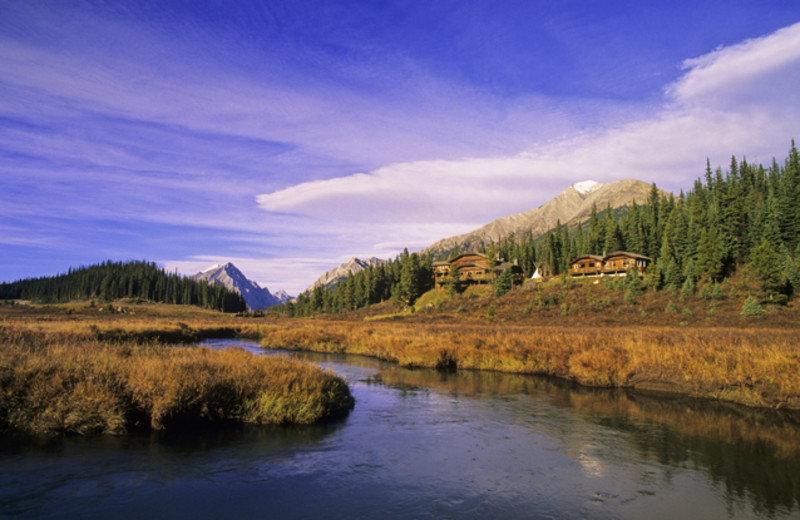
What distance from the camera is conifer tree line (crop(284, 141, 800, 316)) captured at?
67.9 meters

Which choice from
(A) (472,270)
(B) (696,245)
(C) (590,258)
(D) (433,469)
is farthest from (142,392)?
(A) (472,270)

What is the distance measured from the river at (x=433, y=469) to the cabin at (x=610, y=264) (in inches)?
3295

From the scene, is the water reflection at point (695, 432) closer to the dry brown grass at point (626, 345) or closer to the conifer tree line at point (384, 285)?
the dry brown grass at point (626, 345)

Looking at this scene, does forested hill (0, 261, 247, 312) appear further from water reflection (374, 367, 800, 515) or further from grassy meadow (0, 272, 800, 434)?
water reflection (374, 367, 800, 515)

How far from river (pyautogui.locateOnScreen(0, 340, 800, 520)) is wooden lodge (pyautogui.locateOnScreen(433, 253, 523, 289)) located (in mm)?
94355

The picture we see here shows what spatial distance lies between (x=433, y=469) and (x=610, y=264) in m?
97.5

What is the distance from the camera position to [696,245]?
265 feet

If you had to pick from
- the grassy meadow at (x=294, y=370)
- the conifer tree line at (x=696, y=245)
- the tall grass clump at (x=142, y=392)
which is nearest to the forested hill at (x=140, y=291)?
the conifer tree line at (x=696, y=245)

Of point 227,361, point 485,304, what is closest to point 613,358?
point 227,361

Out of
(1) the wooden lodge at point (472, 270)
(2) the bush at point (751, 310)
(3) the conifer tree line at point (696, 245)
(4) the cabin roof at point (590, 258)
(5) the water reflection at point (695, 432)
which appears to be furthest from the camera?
(1) the wooden lodge at point (472, 270)

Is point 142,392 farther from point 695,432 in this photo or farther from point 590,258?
point 590,258

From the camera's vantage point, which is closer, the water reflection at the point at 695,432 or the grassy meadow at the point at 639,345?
the water reflection at the point at 695,432

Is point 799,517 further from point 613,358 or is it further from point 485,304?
point 485,304

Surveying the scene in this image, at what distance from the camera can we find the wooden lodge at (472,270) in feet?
372
